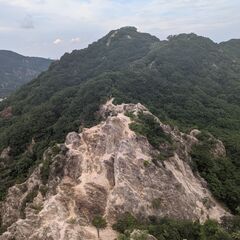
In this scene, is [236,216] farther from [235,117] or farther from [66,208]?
[235,117]

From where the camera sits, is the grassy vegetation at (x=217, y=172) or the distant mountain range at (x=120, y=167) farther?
the grassy vegetation at (x=217, y=172)

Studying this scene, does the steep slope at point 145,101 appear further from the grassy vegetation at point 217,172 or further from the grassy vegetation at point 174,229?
the grassy vegetation at point 174,229

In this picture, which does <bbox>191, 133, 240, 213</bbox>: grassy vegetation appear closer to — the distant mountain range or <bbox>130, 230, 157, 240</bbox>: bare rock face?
the distant mountain range

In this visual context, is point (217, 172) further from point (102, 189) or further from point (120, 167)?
point (102, 189)

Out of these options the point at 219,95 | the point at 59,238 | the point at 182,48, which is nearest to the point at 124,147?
the point at 59,238

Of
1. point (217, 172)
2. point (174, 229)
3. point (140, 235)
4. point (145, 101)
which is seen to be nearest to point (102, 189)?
point (140, 235)

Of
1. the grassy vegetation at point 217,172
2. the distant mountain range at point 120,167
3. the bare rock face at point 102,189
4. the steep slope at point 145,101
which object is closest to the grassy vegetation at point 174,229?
the distant mountain range at point 120,167
